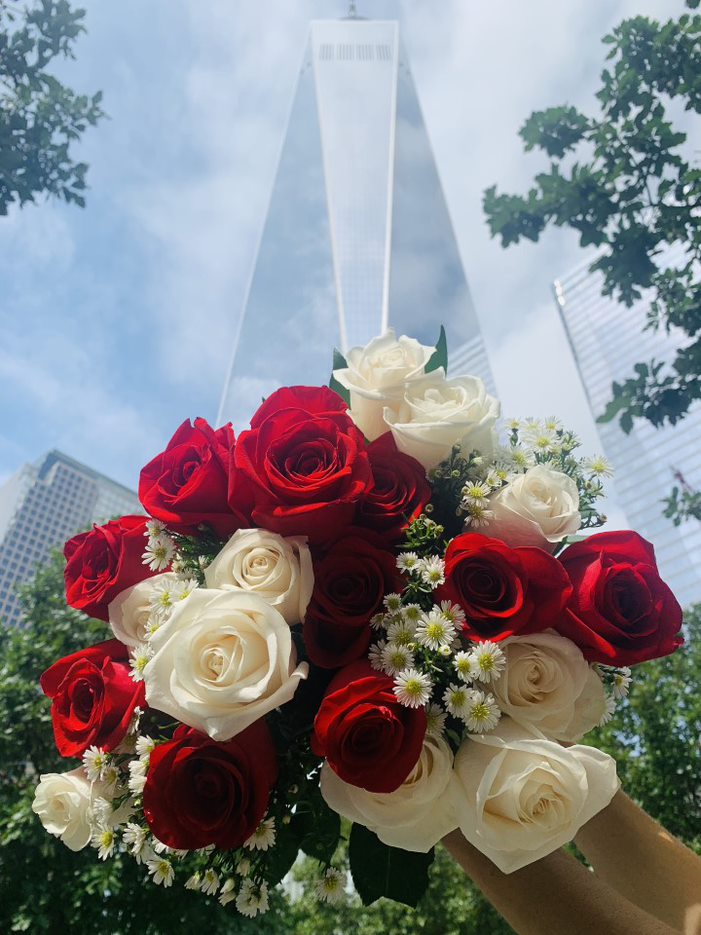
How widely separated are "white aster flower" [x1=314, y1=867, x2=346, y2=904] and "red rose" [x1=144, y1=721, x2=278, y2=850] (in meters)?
0.19

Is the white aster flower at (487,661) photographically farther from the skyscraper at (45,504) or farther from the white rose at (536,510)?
the skyscraper at (45,504)

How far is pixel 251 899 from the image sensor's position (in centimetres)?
103

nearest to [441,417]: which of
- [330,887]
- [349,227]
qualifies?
[330,887]

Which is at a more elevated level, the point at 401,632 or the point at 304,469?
the point at 304,469

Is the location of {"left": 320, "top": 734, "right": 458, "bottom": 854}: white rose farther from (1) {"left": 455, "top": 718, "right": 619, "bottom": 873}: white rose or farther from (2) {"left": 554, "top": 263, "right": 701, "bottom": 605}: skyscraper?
(2) {"left": 554, "top": 263, "right": 701, "bottom": 605}: skyscraper

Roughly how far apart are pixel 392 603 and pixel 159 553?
1.54 feet

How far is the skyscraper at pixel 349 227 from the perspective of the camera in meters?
40.2

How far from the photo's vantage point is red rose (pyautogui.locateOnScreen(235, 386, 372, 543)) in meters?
1.07

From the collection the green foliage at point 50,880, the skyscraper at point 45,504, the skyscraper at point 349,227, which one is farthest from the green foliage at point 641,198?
the skyscraper at point 45,504

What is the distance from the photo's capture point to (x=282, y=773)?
3.47 feet

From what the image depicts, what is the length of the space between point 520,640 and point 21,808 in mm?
5563

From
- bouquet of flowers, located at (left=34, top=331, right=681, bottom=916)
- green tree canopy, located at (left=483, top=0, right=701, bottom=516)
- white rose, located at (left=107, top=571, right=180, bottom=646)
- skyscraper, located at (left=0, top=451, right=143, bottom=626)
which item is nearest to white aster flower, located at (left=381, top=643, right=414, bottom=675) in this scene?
bouquet of flowers, located at (left=34, top=331, right=681, bottom=916)

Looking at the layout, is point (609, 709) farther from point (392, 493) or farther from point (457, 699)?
point (392, 493)

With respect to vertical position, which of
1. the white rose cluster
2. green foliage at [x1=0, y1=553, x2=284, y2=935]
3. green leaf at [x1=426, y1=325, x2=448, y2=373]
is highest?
green leaf at [x1=426, y1=325, x2=448, y2=373]
